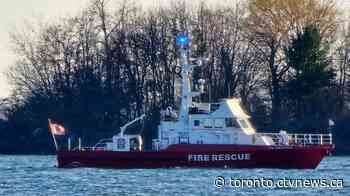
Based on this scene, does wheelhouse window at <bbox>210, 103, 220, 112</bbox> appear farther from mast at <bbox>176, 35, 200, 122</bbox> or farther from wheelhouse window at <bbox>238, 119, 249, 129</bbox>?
wheelhouse window at <bbox>238, 119, 249, 129</bbox>

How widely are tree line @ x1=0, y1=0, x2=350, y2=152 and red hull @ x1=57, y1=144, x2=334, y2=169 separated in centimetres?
2847

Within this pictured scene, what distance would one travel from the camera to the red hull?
89.4 m

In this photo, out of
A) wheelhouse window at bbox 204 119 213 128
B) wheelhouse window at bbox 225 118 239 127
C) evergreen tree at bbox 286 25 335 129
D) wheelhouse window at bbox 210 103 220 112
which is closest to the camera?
wheelhouse window at bbox 225 118 239 127

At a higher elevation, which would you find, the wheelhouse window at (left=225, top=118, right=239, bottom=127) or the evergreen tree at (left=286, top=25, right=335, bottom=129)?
the evergreen tree at (left=286, top=25, right=335, bottom=129)

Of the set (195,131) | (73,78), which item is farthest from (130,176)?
(73,78)

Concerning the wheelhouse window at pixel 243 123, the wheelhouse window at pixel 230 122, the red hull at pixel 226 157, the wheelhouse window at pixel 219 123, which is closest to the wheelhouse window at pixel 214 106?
the wheelhouse window at pixel 219 123

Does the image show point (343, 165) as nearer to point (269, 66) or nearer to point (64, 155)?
point (64, 155)

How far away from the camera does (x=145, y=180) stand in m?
80.3

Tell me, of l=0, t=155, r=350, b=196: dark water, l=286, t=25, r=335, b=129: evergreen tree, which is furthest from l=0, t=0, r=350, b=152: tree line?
l=0, t=155, r=350, b=196: dark water

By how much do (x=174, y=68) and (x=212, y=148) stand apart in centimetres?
3980

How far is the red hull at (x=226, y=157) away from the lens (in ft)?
293

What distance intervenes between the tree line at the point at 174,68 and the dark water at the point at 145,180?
25.9 metres

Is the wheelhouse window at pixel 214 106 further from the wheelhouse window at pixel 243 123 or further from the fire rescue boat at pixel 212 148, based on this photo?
the wheelhouse window at pixel 243 123

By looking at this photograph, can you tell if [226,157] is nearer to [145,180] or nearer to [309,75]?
[145,180]
